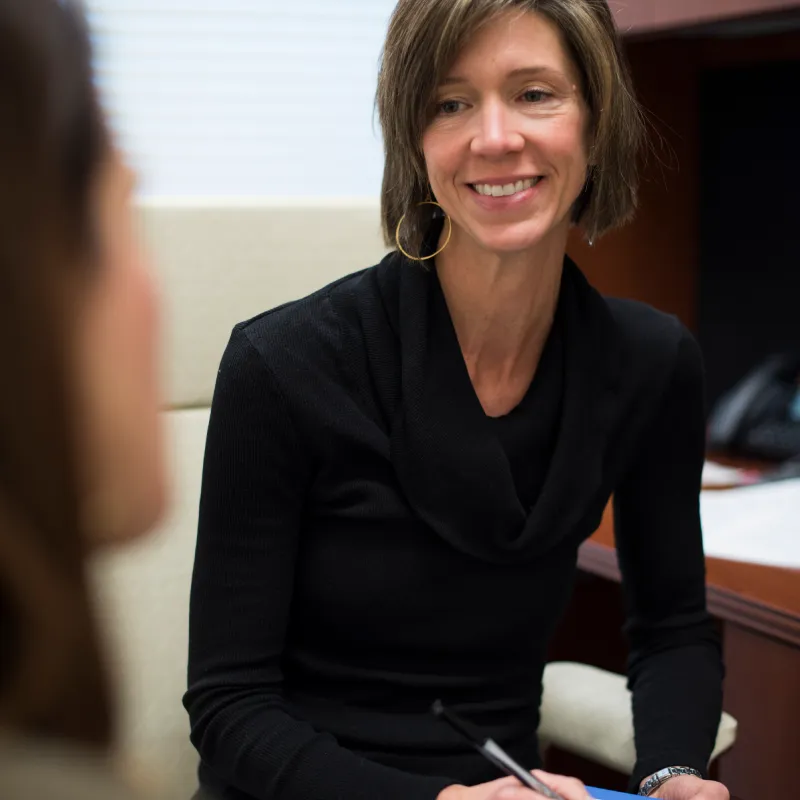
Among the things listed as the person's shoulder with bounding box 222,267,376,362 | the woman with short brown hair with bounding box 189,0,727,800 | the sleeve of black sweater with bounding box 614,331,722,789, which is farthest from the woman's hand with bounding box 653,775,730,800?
the person's shoulder with bounding box 222,267,376,362

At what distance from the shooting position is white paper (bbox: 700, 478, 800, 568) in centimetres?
120

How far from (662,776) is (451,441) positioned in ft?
1.23

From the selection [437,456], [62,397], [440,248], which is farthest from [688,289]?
[62,397]

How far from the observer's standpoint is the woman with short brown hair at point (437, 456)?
0.94 meters

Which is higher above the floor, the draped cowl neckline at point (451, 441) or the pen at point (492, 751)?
the draped cowl neckline at point (451, 441)

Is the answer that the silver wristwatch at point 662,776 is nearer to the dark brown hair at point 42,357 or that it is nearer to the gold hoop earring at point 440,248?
the gold hoop earring at point 440,248

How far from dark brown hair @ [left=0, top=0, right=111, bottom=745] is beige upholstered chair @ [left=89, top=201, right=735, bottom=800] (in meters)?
0.78

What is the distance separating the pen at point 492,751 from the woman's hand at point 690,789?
16cm

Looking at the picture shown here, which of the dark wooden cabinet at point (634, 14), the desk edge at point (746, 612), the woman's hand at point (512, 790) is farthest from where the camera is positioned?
the dark wooden cabinet at point (634, 14)

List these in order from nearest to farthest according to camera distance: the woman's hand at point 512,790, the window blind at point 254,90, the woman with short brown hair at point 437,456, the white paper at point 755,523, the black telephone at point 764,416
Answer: the woman's hand at point 512,790 < the woman with short brown hair at point 437,456 < the white paper at point 755,523 < the black telephone at point 764,416 < the window blind at point 254,90

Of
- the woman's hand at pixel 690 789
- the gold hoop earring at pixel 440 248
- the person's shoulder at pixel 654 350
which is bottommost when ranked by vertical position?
the woman's hand at pixel 690 789

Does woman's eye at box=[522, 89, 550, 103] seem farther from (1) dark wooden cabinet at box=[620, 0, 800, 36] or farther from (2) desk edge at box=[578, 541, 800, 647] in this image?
(2) desk edge at box=[578, 541, 800, 647]

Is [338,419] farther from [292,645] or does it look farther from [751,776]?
[751,776]

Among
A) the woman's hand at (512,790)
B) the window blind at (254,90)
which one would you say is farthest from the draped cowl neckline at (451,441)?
the window blind at (254,90)
